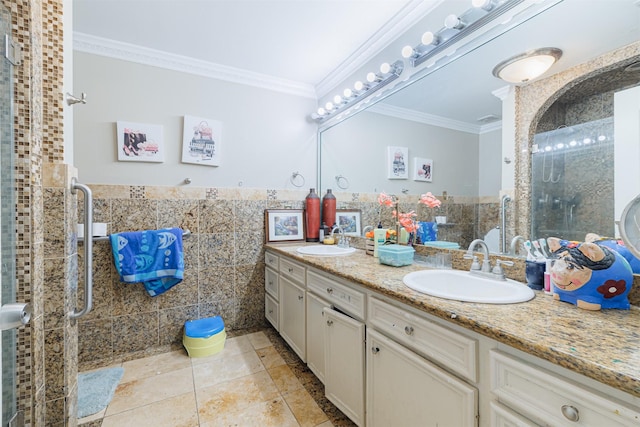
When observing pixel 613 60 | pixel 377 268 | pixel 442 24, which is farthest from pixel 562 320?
pixel 442 24

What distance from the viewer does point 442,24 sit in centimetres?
156

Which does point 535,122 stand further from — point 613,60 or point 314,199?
point 314,199

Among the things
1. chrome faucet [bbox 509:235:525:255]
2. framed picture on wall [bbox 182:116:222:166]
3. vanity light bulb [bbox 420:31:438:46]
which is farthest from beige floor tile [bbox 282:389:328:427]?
vanity light bulb [bbox 420:31:438:46]

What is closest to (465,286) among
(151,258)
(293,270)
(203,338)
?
(293,270)

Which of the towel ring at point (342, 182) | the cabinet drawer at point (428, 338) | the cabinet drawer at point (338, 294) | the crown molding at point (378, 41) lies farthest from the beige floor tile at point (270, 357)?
the crown molding at point (378, 41)

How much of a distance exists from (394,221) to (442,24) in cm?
125

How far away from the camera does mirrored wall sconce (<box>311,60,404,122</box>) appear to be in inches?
74.9

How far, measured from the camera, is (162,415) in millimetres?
1485

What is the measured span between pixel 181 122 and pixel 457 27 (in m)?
2.09

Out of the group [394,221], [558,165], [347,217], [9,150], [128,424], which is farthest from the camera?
[347,217]

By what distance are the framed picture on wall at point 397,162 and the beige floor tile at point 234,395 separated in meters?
1.65

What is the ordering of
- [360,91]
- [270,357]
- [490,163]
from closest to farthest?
1. [490,163]
2. [270,357]
3. [360,91]

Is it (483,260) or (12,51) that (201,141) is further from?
(483,260)

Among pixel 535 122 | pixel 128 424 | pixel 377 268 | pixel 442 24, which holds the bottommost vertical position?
pixel 128 424
